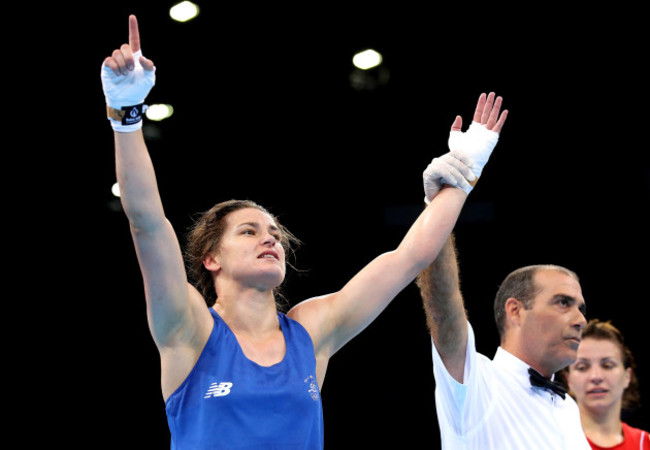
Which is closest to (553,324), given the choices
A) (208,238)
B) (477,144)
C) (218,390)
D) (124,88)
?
(477,144)

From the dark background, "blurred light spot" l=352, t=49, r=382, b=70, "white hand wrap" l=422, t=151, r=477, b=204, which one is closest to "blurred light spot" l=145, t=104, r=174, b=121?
the dark background

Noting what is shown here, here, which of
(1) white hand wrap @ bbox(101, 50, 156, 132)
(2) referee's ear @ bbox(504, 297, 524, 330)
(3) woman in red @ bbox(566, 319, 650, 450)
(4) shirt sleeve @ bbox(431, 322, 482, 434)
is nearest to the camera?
(1) white hand wrap @ bbox(101, 50, 156, 132)

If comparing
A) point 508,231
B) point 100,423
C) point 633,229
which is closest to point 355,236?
point 508,231

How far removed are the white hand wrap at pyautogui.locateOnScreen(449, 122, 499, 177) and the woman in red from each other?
6.00 feet

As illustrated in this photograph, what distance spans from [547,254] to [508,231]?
0.45 meters

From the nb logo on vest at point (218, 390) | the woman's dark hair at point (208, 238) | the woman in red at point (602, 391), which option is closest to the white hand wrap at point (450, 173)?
the woman's dark hair at point (208, 238)

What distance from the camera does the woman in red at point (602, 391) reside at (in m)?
3.94

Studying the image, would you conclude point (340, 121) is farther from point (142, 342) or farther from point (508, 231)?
point (142, 342)

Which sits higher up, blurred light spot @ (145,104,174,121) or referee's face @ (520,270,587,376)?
blurred light spot @ (145,104,174,121)

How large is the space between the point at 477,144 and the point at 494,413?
102 centimetres

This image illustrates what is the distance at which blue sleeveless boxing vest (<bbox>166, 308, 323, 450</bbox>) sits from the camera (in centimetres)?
206

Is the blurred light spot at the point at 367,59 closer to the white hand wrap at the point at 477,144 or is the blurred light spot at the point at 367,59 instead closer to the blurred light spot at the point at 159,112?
the blurred light spot at the point at 159,112

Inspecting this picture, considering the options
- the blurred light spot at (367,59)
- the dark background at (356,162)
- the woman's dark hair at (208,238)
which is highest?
the blurred light spot at (367,59)

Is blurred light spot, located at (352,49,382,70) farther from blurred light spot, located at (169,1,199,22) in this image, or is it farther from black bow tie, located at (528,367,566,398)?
black bow tie, located at (528,367,566,398)
